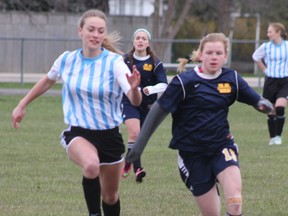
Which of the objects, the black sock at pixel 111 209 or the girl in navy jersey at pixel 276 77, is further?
the girl in navy jersey at pixel 276 77

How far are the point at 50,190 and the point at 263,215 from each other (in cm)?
266

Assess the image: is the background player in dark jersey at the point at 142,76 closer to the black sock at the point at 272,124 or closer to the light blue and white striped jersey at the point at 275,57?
the black sock at the point at 272,124

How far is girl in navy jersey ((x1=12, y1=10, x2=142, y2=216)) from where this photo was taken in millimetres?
7289

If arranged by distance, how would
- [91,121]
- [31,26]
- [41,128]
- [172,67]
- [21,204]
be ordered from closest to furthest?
[91,121]
[21,204]
[41,128]
[172,67]
[31,26]

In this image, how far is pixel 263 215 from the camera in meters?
8.56

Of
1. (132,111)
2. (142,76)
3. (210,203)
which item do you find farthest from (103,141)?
(142,76)

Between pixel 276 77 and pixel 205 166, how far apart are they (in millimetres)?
8660

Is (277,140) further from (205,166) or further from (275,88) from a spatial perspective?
(205,166)

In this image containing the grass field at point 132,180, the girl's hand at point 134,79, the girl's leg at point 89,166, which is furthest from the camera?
the grass field at point 132,180

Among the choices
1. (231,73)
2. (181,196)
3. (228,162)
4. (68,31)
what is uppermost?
(231,73)

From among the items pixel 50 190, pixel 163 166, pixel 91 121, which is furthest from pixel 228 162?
pixel 163 166

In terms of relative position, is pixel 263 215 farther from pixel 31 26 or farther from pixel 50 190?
pixel 31 26

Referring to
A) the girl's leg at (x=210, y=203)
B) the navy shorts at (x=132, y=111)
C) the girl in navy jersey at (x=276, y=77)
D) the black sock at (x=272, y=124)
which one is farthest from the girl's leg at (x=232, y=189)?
the black sock at (x=272, y=124)

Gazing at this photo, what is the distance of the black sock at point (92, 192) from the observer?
728 cm
